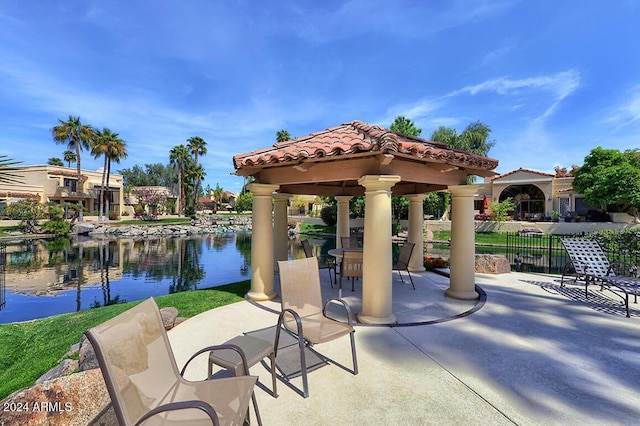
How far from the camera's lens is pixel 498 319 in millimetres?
5219

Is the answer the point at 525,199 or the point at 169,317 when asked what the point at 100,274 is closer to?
the point at 169,317

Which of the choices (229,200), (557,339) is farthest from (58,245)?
(229,200)

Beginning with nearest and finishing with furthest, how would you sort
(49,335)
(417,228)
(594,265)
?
(49,335) → (594,265) → (417,228)

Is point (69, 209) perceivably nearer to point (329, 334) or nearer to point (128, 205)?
point (128, 205)

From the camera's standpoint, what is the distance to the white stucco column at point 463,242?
6254 mm

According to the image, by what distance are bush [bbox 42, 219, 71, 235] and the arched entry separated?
5032cm

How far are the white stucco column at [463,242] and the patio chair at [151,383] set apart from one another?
5.29 metres

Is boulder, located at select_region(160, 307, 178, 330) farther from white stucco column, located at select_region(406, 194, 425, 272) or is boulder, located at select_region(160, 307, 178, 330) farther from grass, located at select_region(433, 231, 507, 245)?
grass, located at select_region(433, 231, 507, 245)

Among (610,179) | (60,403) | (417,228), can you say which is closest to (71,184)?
(417,228)

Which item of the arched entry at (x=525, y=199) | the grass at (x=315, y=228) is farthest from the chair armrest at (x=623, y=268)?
the arched entry at (x=525, y=199)

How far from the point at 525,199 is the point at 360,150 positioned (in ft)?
136

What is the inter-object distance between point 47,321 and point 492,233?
32162mm

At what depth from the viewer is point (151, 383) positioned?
7.08 ft

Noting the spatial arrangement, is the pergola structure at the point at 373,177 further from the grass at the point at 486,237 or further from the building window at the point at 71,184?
the building window at the point at 71,184
